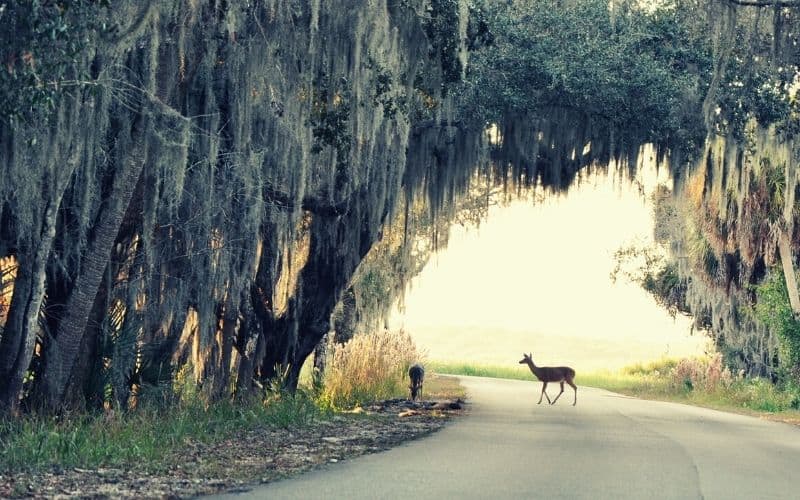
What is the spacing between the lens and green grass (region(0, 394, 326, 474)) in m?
10.7

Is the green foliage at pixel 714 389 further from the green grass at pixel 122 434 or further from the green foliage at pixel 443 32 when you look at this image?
the green grass at pixel 122 434

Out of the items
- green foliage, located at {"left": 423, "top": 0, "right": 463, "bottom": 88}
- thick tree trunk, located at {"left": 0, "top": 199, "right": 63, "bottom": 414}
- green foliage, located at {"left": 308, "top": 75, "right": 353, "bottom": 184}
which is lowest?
thick tree trunk, located at {"left": 0, "top": 199, "right": 63, "bottom": 414}

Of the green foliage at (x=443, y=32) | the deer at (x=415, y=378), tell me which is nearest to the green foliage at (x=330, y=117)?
the green foliage at (x=443, y=32)

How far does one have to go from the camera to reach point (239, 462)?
11.5m

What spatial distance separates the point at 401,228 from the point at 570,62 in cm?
1070

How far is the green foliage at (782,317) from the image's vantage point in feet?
86.5

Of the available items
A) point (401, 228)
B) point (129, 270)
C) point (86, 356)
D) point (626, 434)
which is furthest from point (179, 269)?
point (401, 228)

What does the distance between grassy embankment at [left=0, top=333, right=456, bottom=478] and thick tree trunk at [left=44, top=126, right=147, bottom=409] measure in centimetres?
56

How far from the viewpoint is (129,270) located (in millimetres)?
15758

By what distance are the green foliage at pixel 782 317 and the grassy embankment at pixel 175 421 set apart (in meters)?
8.21

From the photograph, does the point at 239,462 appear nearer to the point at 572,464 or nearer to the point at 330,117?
the point at 572,464

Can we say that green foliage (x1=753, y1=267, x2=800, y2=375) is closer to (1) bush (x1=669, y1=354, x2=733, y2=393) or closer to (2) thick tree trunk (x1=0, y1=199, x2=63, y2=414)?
(1) bush (x1=669, y1=354, x2=733, y2=393)

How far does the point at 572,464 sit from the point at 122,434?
4618 millimetres

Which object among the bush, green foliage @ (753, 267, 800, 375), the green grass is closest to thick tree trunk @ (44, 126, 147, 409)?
the green grass
